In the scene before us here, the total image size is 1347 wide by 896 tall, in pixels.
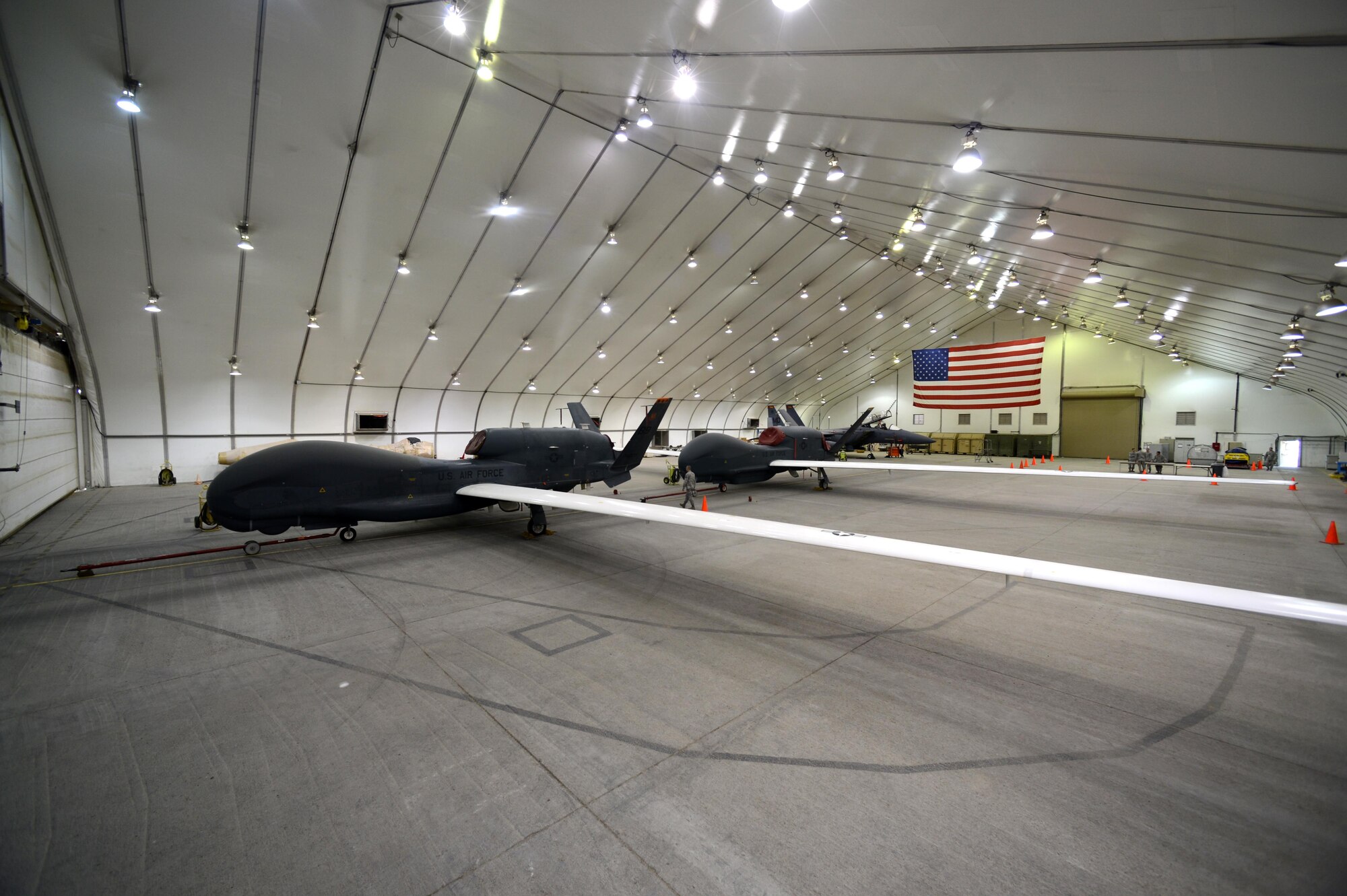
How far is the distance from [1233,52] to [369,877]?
30.1 feet

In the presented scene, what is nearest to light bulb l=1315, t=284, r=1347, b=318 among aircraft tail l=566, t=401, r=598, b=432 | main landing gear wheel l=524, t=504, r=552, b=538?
main landing gear wheel l=524, t=504, r=552, b=538

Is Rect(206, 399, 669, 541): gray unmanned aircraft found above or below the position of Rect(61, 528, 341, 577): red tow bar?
above

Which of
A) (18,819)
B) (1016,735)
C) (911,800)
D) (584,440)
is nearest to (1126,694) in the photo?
(1016,735)

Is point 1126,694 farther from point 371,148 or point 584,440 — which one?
point 371,148

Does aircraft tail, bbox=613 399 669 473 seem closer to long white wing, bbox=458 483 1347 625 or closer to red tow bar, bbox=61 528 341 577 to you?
long white wing, bbox=458 483 1347 625

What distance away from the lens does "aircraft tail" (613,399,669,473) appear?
511 inches

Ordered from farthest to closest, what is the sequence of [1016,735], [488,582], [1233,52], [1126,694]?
[488,582] → [1233,52] → [1126,694] → [1016,735]

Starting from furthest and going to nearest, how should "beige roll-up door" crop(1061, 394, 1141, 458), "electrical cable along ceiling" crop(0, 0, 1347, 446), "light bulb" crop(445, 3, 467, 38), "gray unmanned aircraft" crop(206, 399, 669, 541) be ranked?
"beige roll-up door" crop(1061, 394, 1141, 458) → "gray unmanned aircraft" crop(206, 399, 669, 541) → "light bulb" crop(445, 3, 467, 38) → "electrical cable along ceiling" crop(0, 0, 1347, 446)

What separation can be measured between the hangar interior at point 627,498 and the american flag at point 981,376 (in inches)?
205

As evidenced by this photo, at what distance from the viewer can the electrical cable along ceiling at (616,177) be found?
5.79 metres

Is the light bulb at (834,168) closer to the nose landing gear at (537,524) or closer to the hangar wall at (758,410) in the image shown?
the nose landing gear at (537,524)

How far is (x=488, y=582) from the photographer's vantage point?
725cm

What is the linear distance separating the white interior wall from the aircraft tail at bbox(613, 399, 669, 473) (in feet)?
40.9

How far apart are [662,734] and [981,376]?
30.1 meters
